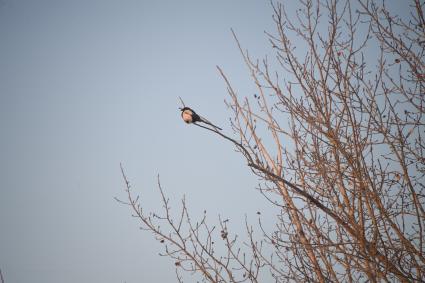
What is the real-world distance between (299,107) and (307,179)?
873mm

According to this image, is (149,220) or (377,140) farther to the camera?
(149,220)

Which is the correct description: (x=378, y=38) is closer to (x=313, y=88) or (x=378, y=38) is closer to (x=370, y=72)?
(x=370, y=72)

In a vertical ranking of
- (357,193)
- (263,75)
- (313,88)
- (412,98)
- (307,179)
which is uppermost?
(263,75)

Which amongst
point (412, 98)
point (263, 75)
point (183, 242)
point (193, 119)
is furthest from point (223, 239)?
point (412, 98)

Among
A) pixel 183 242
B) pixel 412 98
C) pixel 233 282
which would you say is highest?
pixel 412 98

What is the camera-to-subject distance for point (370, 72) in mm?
2779

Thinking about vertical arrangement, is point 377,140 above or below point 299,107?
below

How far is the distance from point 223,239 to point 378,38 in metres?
2.92

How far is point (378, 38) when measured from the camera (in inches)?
110

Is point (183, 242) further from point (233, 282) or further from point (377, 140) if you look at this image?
point (377, 140)

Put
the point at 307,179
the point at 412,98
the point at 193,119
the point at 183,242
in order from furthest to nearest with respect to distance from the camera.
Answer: the point at 183,242
the point at 307,179
the point at 412,98
the point at 193,119

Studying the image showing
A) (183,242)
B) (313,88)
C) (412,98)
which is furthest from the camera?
(183,242)

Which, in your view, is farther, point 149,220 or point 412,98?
point 149,220

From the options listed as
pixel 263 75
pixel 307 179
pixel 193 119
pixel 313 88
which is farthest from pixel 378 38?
pixel 193 119
